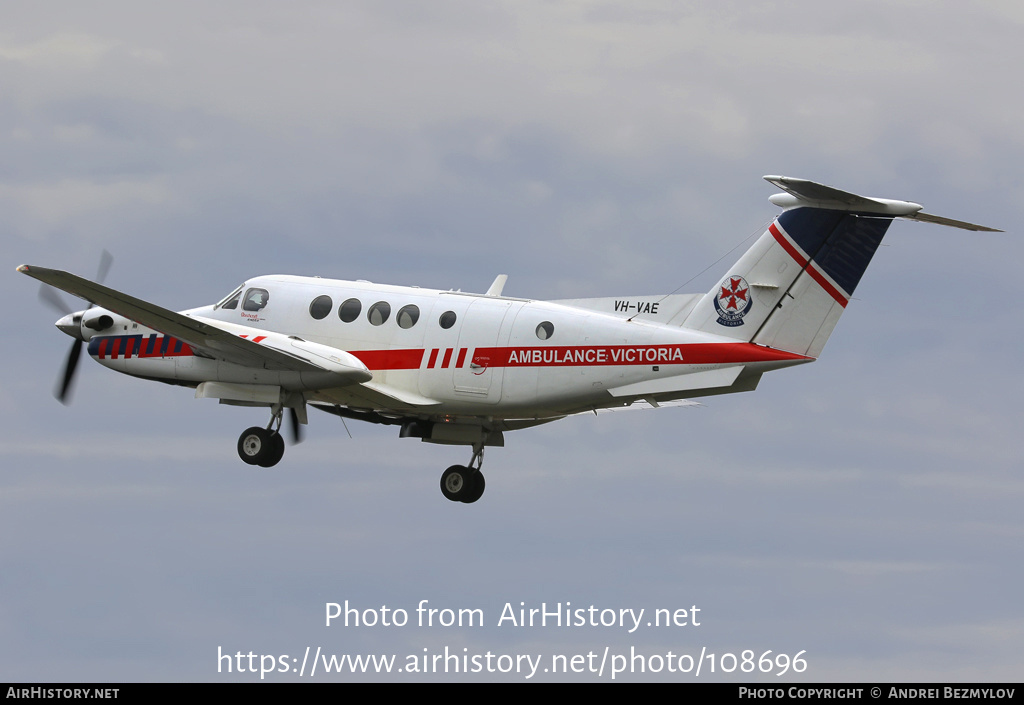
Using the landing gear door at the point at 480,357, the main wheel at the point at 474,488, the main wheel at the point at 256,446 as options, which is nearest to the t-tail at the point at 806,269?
the landing gear door at the point at 480,357

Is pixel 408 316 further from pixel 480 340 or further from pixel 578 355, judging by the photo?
pixel 578 355

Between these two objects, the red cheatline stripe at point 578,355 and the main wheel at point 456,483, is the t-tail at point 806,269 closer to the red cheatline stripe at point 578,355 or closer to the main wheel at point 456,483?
the red cheatline stripe at point 578,355

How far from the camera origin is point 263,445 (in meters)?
36.2

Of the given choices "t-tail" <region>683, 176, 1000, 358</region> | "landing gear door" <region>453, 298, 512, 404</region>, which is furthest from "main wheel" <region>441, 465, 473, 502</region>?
"t-tail" <region>683, 176, 1000, 358</region>

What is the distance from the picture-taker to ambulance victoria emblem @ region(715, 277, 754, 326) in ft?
108

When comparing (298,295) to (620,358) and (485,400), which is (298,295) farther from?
(620,358)

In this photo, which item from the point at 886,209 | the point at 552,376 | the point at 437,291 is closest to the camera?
the point at 886,209

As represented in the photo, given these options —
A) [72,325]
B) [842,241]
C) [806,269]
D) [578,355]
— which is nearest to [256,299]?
[72,325]

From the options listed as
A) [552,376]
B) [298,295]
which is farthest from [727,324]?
[298,295]

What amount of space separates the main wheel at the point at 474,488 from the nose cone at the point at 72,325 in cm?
1019

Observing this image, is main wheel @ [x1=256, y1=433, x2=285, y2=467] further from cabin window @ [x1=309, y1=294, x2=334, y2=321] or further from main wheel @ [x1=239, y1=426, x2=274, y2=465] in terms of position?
cabin window @ [x1=309, y1=294, x2=334, y2=321]

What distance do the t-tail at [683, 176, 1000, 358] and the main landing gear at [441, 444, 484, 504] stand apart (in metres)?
8.01

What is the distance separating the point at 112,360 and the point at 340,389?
600cm

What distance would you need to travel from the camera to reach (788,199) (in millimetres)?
33000
